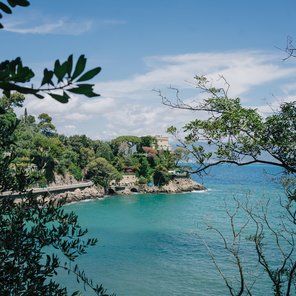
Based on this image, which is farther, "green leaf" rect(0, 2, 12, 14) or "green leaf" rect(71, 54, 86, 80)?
"green leaf" rect(0, 2, 12, 14)

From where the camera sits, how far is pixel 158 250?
81.8 feet

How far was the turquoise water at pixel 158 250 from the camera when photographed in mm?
18203

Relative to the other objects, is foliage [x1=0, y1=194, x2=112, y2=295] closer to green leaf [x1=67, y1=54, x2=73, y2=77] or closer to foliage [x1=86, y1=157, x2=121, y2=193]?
green leaf [x1=67, y1=54, x2=73, y2=77]

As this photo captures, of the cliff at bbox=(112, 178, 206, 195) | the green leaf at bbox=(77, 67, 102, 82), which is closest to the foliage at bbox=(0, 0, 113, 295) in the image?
the green leaf at bbox=(77, 67, 102, 82)

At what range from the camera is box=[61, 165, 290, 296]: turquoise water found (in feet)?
59.7

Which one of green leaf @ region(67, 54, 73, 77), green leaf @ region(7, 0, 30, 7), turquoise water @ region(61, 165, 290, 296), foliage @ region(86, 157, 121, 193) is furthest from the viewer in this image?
foliage @ region(86, 157, 121, 193)

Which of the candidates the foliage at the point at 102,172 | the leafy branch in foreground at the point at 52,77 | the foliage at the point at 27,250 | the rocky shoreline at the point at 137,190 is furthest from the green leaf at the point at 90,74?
the foliage at the point at 102,172

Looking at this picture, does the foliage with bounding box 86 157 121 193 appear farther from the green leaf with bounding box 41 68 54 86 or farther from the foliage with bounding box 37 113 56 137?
the green leaf with bounding box 41 68 54 86

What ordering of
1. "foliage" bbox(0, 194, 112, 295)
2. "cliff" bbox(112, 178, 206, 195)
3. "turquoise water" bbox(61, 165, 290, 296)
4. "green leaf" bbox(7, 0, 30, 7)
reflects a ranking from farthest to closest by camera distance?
"cliff" bbox(112, 178, 206, 195) < "turquoise water" bbox(61, 165, 290, 296) < "foliage" bbox(0, 194, 112, 295) < "green leaf" bbox(7, 0, 30, 7)

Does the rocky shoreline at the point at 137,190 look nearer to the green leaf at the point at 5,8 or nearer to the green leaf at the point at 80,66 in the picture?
the green leaf at the point at 5,8

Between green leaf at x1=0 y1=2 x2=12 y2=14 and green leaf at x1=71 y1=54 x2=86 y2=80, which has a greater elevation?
green leaf at x1=0 y1=2 x2=12 y2=14

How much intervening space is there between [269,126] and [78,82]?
13.8 feet

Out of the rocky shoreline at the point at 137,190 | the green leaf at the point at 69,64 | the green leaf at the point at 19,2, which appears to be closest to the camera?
the green leaf at the point at 69,64

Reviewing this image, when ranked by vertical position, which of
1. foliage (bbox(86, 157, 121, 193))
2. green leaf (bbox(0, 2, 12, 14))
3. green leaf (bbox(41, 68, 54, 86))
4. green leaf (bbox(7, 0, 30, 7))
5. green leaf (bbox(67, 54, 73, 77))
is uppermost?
green leaf (bbox(7, 0, 30, 7))
